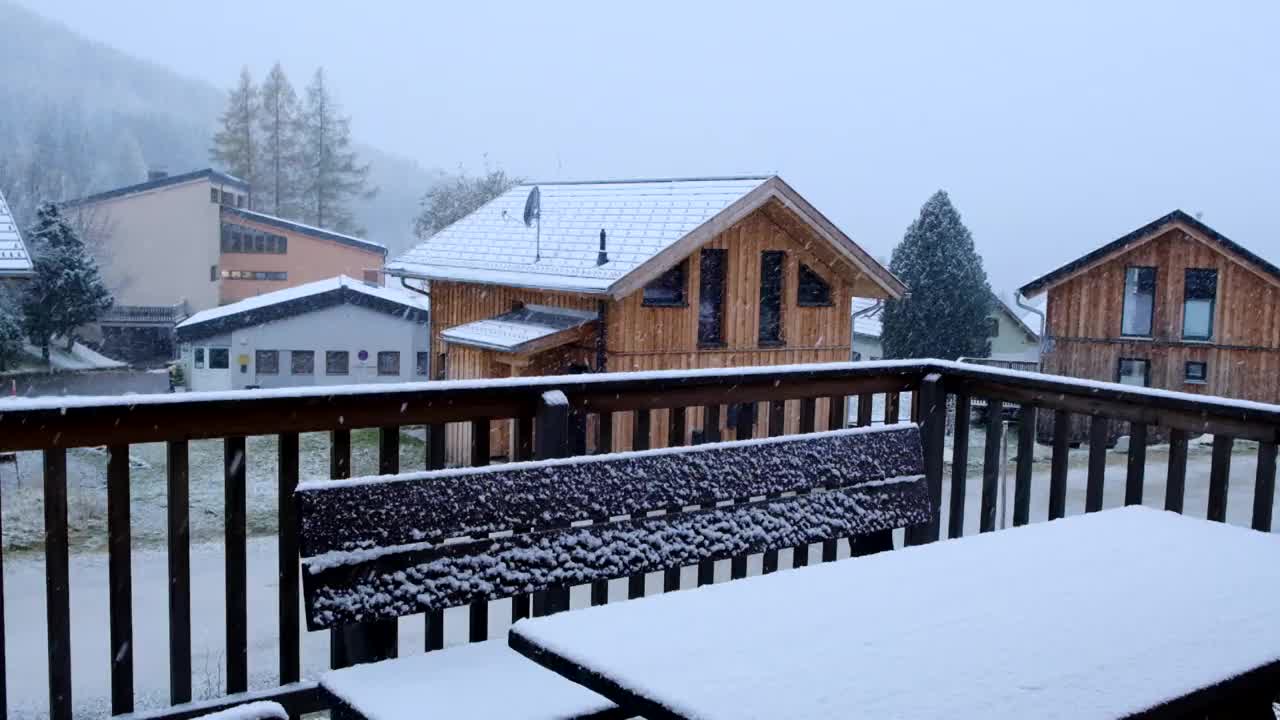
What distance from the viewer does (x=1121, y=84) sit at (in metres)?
111

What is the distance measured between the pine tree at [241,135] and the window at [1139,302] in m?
42.1

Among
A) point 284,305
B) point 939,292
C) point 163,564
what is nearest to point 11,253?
point 163,564

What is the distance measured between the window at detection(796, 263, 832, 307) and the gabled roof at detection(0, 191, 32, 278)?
10379 mm

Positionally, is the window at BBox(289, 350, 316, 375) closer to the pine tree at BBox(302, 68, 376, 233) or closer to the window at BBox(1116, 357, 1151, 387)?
the window at BBox(1116, 357, 1151, 387)

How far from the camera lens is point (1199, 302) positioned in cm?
2108

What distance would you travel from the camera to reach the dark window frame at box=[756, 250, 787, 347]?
17469 mm

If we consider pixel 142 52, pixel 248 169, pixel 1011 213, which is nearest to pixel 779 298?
pixel 248 169

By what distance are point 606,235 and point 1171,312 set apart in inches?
426

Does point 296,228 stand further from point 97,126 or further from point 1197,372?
point 97,126

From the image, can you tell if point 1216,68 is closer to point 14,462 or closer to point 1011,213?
point 1011,213

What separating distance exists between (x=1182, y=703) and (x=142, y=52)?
133611 millimetres

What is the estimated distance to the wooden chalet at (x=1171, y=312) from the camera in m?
20.5

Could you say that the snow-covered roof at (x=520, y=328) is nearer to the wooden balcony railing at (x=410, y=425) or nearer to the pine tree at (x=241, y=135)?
the wooden balcony railing at (x=410, y=425)

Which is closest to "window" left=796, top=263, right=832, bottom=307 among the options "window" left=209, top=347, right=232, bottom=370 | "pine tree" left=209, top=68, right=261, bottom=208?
"window" left=209, top=347, right=232, bottom=370
